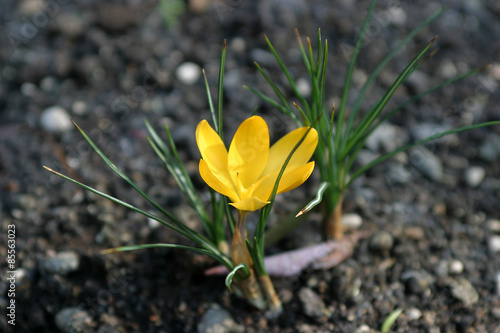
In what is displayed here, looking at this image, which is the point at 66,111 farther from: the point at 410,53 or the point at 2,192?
the point at 410,53

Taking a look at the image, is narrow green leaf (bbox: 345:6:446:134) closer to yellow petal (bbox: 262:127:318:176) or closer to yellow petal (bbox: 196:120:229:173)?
yellow petal (bbox: 262:127:318:176)

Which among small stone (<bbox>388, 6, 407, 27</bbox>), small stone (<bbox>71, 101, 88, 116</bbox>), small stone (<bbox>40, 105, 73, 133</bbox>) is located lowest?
small stone (<bbox>40, 105, 73, 133</bbox>)

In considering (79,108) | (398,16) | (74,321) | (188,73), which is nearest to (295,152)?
(74,321)

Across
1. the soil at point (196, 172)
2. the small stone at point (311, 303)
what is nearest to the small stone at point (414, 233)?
the soil at point (196, 172)

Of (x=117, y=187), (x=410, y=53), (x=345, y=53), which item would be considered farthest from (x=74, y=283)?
(x=410, y=53)

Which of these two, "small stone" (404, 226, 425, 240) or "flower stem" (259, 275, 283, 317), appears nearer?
"flower stem" (259, 275, 283, 317)

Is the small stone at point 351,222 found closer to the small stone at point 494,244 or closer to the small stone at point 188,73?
the small stone at point 494,244

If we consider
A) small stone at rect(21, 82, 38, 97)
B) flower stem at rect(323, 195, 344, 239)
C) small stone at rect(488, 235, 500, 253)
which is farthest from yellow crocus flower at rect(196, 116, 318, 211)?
small stone at rect(21, 82, 38, 97)

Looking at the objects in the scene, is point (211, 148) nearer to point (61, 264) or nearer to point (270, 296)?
point (270, 296)
